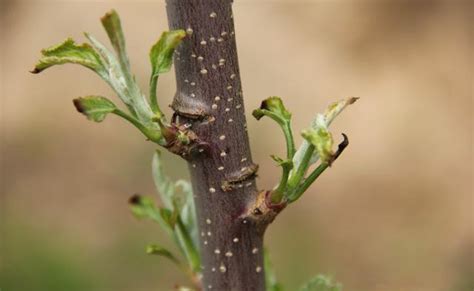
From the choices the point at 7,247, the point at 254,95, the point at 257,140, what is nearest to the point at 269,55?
the point at 254,95

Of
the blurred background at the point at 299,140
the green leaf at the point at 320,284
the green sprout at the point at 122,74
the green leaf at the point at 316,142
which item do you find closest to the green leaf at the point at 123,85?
the green sprout at the point at 122,74

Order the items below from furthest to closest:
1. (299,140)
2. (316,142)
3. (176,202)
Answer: (299,140), (176,202), (316,142)

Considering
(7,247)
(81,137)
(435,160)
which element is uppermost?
(81,137)

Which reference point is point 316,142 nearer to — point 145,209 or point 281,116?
point 281,116

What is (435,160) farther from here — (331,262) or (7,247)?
(7,247)

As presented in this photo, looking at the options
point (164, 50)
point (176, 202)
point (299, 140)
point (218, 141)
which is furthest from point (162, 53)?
point (299, 140)
